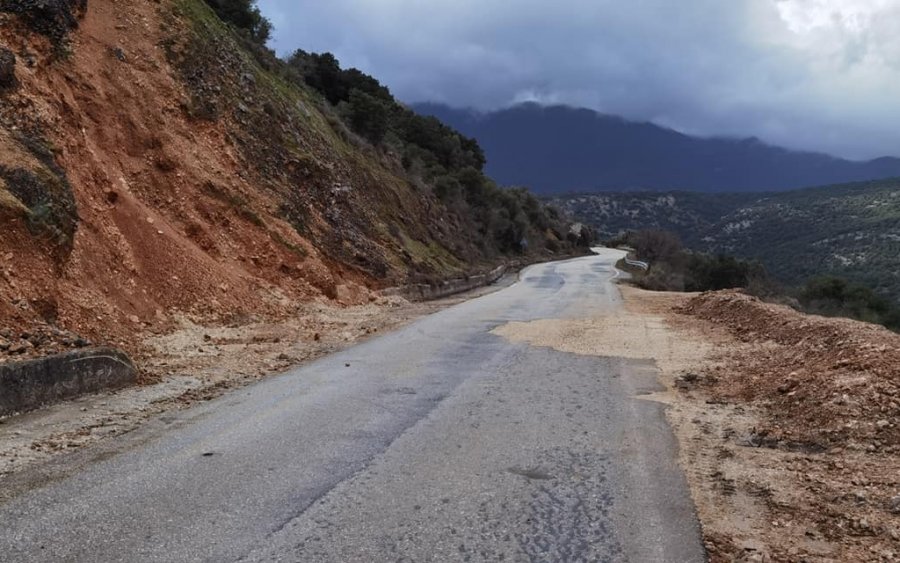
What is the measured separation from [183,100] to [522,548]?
60.4 ft

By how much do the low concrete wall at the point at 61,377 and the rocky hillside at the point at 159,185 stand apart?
938 mm

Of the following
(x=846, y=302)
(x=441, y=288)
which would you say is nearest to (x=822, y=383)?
(x=441, y=288)

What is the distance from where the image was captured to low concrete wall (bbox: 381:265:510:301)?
25.1 m

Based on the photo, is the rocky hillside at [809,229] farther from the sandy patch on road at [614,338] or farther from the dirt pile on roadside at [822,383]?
the dirt pile on roadside at [822,383]

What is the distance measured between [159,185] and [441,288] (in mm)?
14372

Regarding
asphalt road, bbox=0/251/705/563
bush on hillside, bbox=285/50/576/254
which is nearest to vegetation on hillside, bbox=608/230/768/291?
bush on hillside, bbox=285/50/576/254

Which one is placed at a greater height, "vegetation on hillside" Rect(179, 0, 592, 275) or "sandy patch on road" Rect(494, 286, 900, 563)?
"vegetation on hillside" Rect(179, 0, 592, 275)

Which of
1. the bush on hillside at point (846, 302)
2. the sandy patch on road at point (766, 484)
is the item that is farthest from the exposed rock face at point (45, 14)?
the bush on hillside at point (846, 302)

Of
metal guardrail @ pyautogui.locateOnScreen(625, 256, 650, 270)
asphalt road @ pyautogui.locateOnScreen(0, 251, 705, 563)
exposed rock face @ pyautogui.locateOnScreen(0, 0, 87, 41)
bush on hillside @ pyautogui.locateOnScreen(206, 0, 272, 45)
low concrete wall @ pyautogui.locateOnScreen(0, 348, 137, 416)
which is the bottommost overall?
asphalt road @ pyautogui.locateOnScreen(0, 251, 705, 563)

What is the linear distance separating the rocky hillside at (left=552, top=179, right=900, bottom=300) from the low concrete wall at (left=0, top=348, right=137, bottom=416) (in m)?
37.0

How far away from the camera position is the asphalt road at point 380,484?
14.0 ft

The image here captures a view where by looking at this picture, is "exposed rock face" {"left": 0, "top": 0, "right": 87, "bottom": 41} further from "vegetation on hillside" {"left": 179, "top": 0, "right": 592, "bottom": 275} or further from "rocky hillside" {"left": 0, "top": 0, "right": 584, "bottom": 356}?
"vegetation on hillside" {"left": 179, "top": 0, "right": 592, "bottom": 275}

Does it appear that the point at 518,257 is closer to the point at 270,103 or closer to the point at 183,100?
the point at 270,103

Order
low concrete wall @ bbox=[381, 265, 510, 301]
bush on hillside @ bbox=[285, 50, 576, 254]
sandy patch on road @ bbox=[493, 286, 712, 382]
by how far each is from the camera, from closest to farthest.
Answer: sandy patch on road @ bbox=[493, 286, 712, 382] → low concrete wall @ bbox=[381, 265, 510, 301] → bush on hillside @ bbox=[285, 50, 576, 254]
